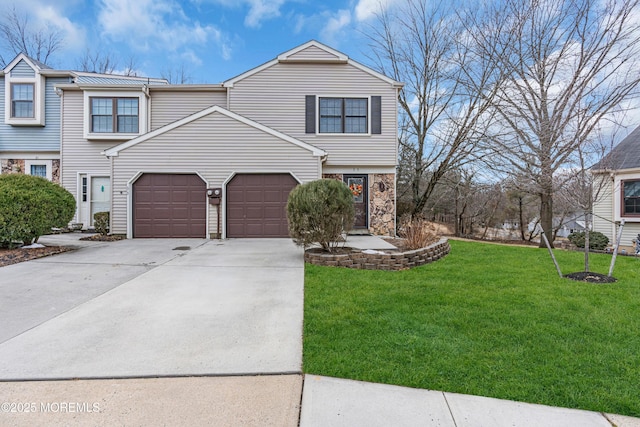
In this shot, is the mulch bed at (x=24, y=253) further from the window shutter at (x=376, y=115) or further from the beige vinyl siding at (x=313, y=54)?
the window shutter at (x=376, y=115)

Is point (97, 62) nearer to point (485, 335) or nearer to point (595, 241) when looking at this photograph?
point (485, 335)

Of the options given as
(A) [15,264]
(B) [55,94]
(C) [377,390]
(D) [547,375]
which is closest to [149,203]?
(A) [15,264]

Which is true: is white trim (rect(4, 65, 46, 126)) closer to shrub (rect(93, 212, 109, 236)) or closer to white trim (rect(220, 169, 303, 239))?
shrub (rect(93, 212, 109, 236))

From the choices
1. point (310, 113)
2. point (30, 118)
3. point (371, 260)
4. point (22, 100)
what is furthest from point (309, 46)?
point (22, 100)

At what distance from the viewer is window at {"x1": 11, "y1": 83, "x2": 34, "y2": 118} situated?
12.7m

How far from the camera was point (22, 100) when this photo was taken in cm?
1279

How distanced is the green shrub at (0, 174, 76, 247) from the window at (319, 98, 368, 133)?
8.41 meters

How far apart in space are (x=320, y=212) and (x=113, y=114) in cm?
1013

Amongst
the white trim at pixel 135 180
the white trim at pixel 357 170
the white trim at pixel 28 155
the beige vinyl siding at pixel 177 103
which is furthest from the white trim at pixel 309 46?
the white trim at pixel 28 155

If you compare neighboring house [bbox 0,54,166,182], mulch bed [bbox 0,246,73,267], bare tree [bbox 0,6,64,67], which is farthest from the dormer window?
bare tree [bbox 0,6,64,67]

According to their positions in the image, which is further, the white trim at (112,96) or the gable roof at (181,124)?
the white trim at (112,96)

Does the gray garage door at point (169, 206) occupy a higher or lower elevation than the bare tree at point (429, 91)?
lower

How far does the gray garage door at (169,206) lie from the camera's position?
10562mm

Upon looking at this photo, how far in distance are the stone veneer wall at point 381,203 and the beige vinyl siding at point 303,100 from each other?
587 millimetres
